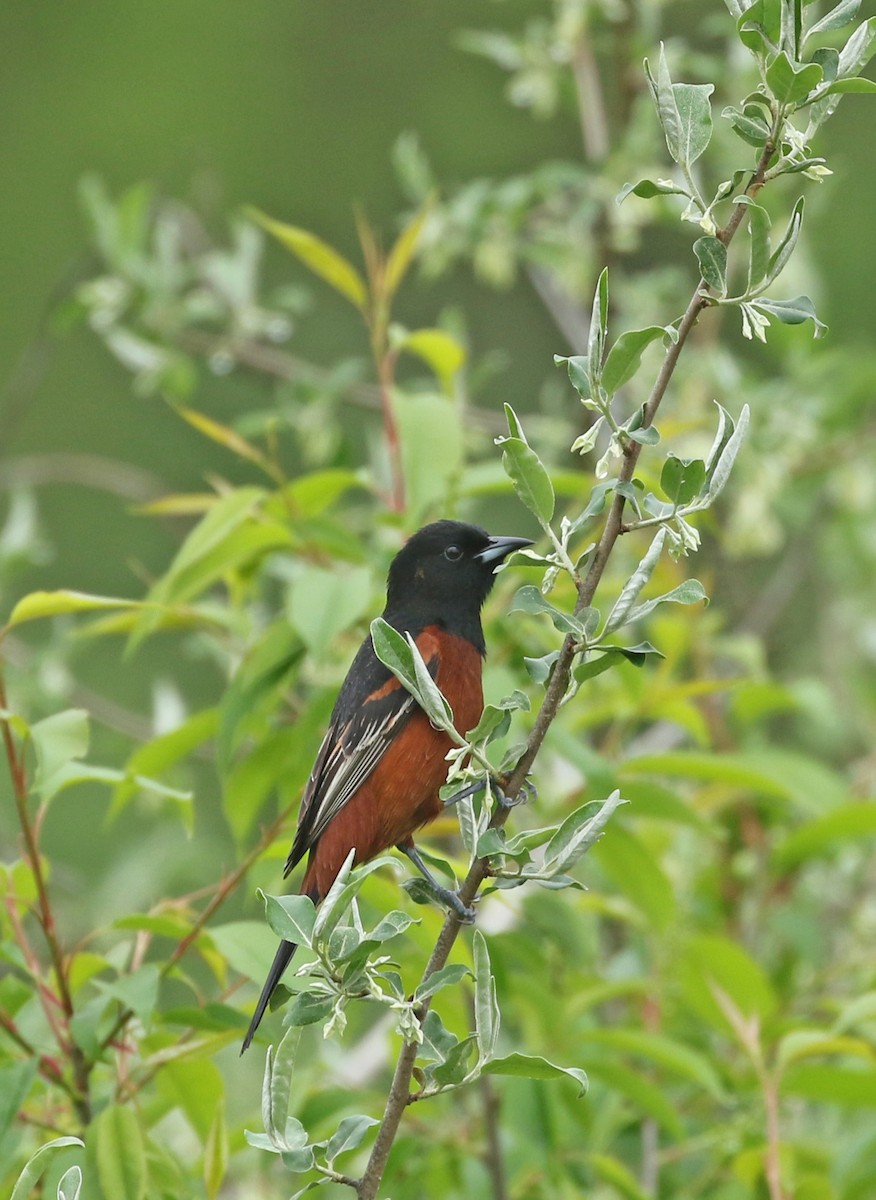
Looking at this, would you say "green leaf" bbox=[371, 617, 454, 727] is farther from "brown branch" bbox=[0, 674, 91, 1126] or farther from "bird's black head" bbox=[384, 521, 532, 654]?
"bird's black head" bbox=[384, 521, 532, 654]

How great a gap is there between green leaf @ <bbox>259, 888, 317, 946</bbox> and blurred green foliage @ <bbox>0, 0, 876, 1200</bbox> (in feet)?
0.95

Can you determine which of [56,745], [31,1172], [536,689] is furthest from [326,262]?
[31,1172]

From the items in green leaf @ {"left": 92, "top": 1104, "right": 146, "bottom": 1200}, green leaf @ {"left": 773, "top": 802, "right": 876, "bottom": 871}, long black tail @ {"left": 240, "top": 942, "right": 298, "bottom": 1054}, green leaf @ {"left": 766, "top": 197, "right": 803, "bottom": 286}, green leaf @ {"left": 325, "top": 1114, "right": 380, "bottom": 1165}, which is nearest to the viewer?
green leaf @ {"left": 766, "top": 197, "right": 803, "bottom": 286}

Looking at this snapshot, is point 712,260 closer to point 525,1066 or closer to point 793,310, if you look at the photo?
point 793,310

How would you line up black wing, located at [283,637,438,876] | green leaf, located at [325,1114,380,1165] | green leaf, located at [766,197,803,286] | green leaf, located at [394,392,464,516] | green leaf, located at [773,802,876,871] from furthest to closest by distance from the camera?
green leaf, located at [773,802,876,871] → green leaf, located at [394,392,464,516] → black wing, located at [283,637,438,876] → green leaf, located at [325,1114,380,1165] → green leaf, located at [766,197,803,286]

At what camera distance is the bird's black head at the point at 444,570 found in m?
3.25

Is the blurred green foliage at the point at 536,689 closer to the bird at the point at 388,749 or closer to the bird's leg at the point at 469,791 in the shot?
the bird at the point at 388,749

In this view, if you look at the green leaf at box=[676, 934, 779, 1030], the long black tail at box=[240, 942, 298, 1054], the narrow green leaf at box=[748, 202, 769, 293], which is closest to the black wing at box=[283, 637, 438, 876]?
the long black tail at box=[240, 942, 298, 1054]

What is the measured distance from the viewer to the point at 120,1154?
226 cm

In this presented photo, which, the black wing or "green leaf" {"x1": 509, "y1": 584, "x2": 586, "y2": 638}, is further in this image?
the black wing

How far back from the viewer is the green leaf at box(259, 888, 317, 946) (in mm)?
1775

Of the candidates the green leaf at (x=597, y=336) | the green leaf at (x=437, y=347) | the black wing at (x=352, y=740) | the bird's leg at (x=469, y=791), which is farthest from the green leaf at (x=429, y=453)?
the green leaf at (x=597, y=336)

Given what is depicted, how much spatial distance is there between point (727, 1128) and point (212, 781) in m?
5.97

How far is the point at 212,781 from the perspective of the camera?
8.81m
